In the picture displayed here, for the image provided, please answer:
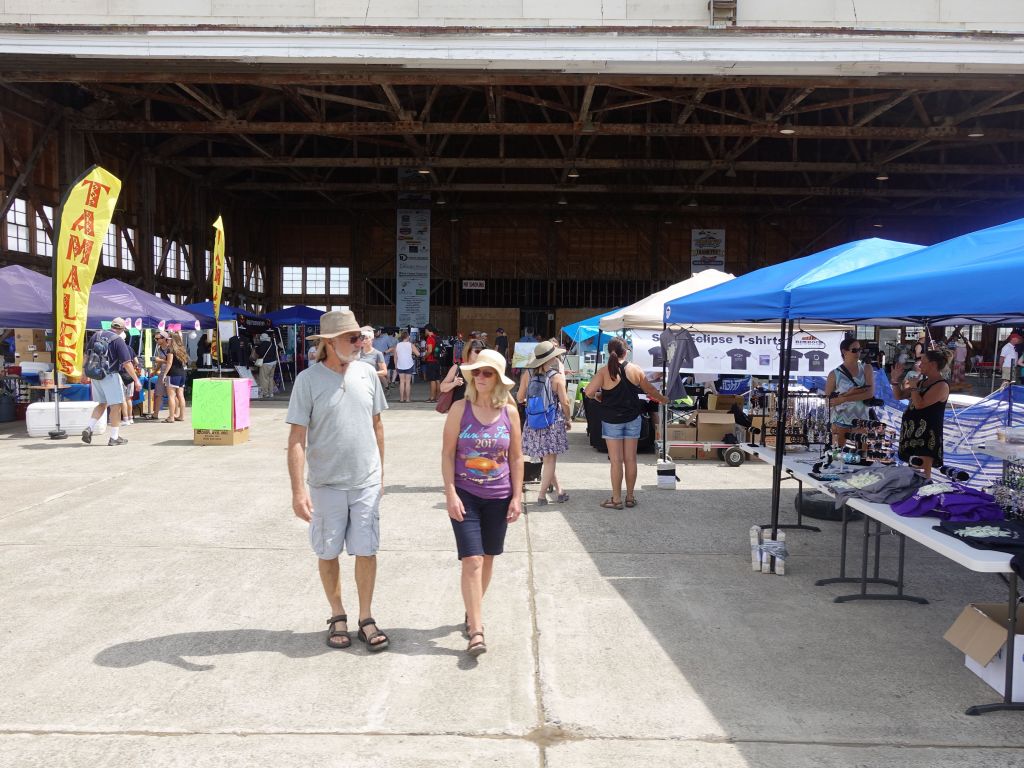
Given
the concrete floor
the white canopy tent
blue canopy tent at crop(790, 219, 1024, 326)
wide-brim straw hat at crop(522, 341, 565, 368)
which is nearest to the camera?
the concrete floor

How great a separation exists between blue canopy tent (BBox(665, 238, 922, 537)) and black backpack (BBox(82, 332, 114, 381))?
8249 mm

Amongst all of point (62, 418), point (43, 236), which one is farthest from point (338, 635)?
point (43, 236)

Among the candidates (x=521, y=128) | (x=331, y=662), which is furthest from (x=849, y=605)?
(x=521, y=128)

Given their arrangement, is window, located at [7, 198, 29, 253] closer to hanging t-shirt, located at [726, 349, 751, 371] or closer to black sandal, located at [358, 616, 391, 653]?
hanging t-shirt, located at [726, 349, 751, 371]

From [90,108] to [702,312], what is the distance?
686 inches

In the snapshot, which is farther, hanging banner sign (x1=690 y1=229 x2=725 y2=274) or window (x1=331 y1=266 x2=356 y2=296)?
window (x1=331 y1=266 x2=356 y2=296)

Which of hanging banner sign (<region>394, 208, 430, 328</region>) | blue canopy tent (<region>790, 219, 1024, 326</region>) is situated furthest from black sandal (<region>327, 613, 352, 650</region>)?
hanging banner sign (<region>394, 208, 430, 328</region>)

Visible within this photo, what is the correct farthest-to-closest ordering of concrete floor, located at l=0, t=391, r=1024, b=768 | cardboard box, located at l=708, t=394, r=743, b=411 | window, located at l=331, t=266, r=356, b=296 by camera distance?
window, located at l=331, t=266, r=356, b=296, cardboard box, located at l=708, t=394, r=743, b=411, concrete floor, located at l=0, t=391, r=1024, b=768

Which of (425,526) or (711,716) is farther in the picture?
(425,526)

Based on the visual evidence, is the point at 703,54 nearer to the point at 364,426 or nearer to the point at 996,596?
the point at 996,596

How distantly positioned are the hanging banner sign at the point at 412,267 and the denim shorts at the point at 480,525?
26662mm

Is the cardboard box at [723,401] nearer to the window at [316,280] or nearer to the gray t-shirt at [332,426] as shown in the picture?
the gray t-shirt at [332,426]

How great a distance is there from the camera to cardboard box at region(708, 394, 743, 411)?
11.5m

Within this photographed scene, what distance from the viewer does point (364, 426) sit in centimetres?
405
